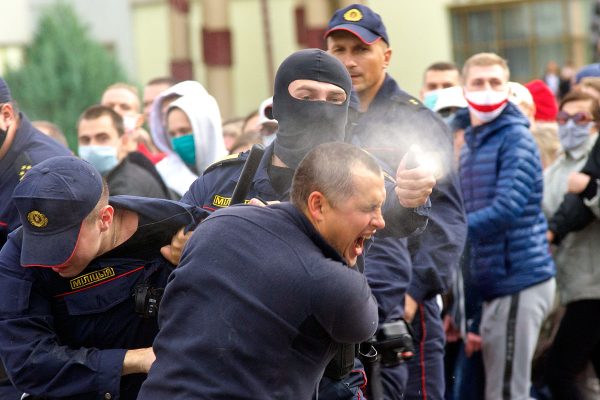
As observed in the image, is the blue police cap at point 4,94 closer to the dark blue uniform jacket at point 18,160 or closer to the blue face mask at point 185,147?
the dark blue uniform jacket at point 18,160

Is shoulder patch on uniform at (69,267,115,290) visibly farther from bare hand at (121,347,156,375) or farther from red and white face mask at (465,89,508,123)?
red and white face mask at (465,89,508,123)

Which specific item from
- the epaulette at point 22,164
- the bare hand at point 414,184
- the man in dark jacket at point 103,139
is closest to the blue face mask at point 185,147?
the man in dark jacket at point 103,139

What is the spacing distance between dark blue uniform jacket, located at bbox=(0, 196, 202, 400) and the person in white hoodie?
8.42 feet

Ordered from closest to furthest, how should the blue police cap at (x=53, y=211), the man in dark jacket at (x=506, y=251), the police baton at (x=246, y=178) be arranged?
the blue police cap at (x=53, y=211) < the police baton at (x=246, y=178) < the man in dark jacket at (x=506, y=251)

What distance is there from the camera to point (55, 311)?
3910 mm

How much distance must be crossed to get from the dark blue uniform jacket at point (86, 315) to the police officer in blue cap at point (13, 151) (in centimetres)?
85

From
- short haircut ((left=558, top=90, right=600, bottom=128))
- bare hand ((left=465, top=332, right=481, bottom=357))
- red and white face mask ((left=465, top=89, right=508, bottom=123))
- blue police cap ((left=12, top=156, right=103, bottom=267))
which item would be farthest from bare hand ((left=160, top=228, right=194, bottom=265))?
short haircut ((left=558, top=90, right=600, bottom=128))

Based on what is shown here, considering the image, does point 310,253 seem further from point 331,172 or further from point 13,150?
point 13,150

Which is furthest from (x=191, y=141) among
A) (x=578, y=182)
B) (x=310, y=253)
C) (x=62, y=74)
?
(x=62, y=74)

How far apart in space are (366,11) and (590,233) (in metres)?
2.20

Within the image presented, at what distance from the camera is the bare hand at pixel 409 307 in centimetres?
510

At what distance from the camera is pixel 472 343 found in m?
6.58

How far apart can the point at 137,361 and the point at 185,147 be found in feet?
9.68

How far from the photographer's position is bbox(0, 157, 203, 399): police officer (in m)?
3.72
